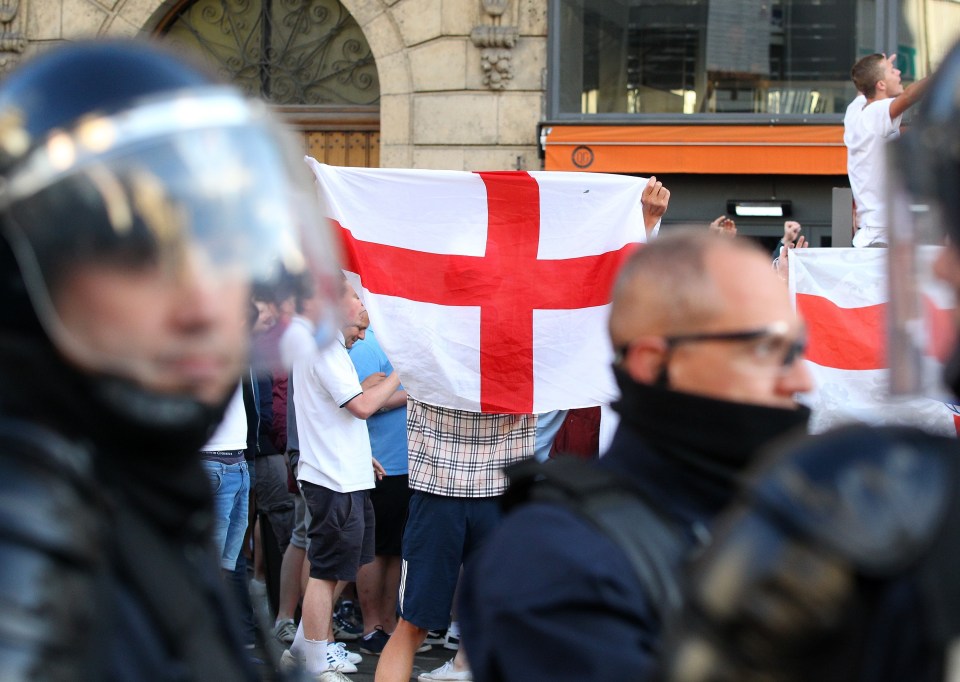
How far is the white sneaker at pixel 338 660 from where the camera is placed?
5469mm

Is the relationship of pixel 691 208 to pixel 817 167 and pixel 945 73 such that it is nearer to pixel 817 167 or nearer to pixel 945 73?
pixel 817 167

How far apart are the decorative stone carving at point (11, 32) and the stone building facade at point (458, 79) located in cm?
276

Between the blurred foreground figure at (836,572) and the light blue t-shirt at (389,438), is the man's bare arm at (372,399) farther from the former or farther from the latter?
the blurred foreground figure at (836,572)

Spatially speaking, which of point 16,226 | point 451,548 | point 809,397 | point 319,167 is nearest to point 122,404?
point 16,226

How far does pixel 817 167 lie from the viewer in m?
9.48

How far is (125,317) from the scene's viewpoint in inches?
45.9

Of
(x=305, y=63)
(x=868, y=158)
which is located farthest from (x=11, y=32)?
(x=868, y=158)

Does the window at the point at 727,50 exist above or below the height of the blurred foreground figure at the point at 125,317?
above

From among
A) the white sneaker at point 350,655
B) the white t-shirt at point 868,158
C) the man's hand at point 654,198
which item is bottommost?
the white sneaker at point 350,655

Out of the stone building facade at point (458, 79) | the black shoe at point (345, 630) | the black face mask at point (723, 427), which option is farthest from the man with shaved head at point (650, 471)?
the stone building facade at point (458, 79)

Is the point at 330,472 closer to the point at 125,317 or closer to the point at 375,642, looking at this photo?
the point at 375,642

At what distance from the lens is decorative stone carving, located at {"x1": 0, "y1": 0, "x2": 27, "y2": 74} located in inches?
392

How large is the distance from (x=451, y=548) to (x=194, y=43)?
7041mm

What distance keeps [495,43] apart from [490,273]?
5082 millimetres
